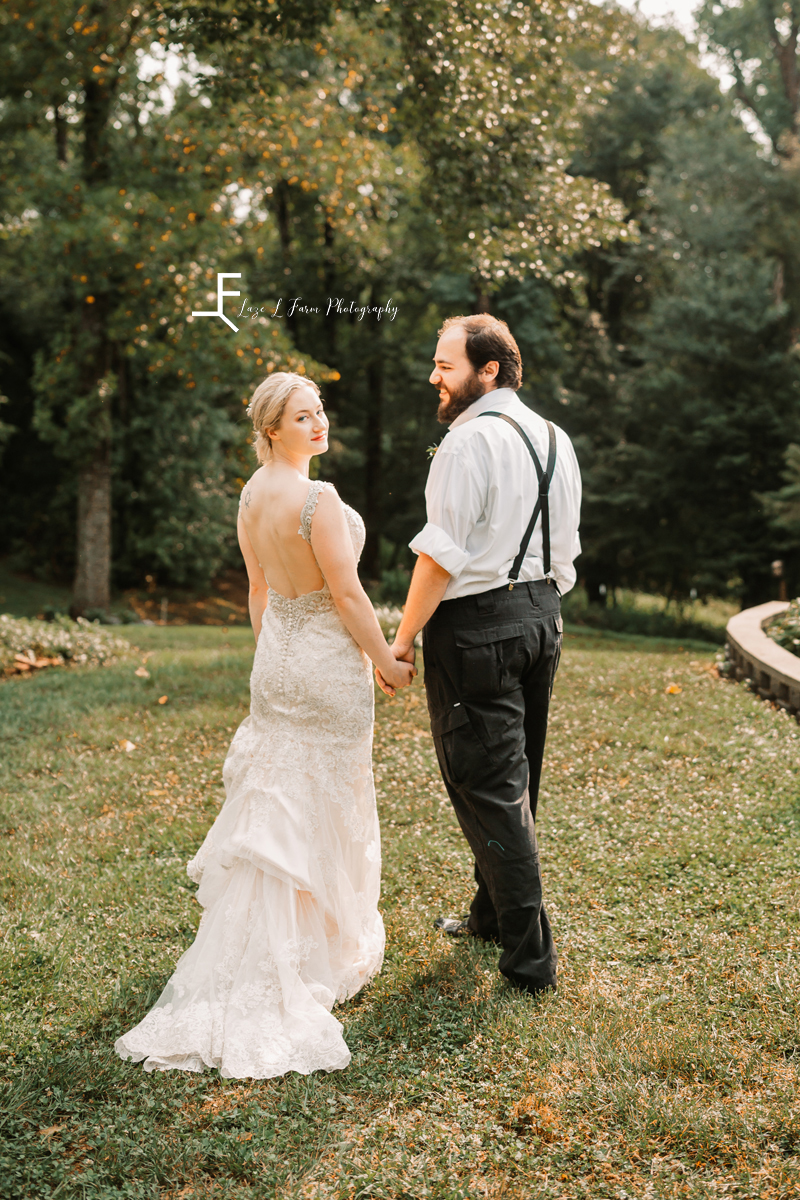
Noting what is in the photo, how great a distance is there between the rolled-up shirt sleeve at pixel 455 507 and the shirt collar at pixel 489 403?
0.21 meters

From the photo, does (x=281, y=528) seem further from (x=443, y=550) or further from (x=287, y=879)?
(x=287, y=879)

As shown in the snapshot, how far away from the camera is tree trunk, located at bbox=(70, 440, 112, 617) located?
13.6m

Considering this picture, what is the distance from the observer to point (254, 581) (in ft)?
12.2

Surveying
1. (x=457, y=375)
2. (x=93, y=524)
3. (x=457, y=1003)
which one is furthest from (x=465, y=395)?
(x=93, y=524)

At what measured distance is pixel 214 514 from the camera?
19.2 metres

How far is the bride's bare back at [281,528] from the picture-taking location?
3240 millimetres

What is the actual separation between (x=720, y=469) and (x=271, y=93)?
1122 centimetres

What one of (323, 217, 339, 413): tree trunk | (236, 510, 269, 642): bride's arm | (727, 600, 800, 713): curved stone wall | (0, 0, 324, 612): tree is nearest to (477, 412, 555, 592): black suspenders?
(236, 510, 269, 642): bride's arm

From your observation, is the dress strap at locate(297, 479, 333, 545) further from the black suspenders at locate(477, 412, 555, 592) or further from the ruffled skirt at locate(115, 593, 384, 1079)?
the black suspenders at locate(477, 412, 555, 592)

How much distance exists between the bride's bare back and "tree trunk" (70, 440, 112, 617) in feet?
36.2

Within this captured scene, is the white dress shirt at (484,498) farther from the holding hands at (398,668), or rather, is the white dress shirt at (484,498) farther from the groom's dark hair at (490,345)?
the holding hands at (398,668)

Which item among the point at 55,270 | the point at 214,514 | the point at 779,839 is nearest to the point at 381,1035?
the point at 779,839

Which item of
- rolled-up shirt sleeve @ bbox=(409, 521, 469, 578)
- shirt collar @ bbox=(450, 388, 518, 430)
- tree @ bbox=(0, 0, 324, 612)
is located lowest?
rolled-up shirt sleeve @ bbox=(409, 521, 469, 578)

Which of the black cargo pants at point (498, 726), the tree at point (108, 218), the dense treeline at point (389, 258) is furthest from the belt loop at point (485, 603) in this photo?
the tree at point (108, 218)
